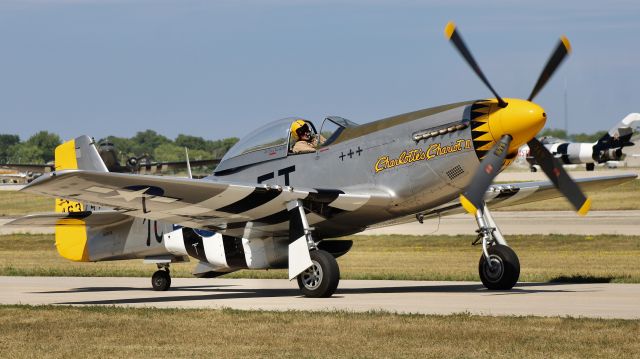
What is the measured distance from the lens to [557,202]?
56.1 m

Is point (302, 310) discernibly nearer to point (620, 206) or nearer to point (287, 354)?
point (287, 354)

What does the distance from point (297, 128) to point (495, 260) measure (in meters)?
3.94

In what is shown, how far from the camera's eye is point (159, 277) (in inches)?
761

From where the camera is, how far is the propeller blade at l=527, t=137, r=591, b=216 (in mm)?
15914

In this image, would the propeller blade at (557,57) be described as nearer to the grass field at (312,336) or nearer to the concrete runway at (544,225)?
the grass field at (312,336)

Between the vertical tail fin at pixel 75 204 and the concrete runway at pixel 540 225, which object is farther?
the concrete runway at pixel 540 225

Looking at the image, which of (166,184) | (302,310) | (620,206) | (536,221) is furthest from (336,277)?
(620,206)

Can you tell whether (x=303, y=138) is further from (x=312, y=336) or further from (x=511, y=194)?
(x=312, y=336)

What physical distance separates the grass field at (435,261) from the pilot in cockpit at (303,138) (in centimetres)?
556

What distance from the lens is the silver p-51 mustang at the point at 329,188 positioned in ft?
48.8

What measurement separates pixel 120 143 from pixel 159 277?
5620 inches

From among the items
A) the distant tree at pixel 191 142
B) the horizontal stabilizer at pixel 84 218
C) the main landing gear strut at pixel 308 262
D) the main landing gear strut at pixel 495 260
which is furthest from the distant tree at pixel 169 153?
the main landing gear strut at pixel 308 262

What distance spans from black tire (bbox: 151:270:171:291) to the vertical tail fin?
1356mm

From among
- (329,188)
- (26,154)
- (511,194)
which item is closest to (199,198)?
(329,188)
